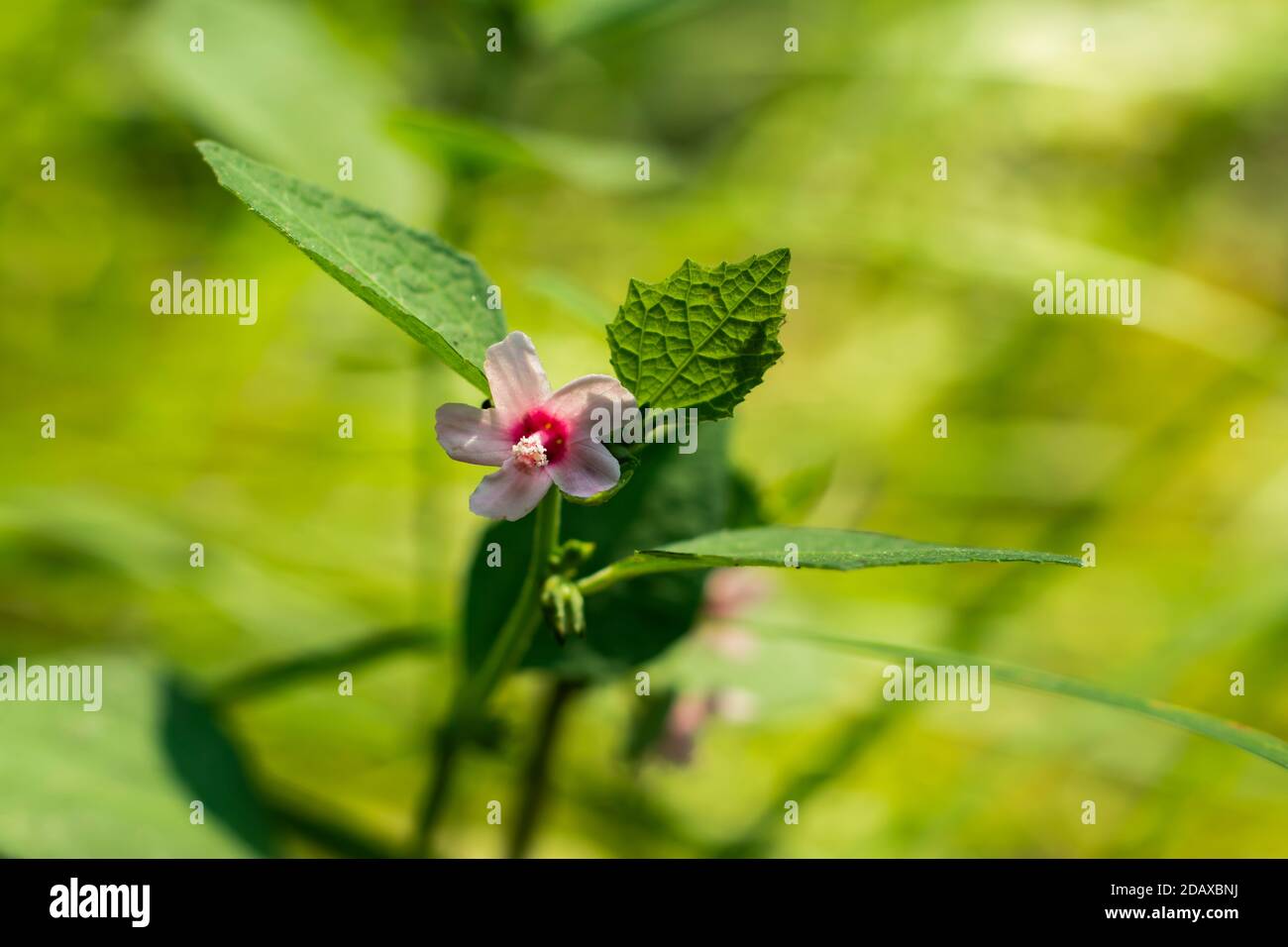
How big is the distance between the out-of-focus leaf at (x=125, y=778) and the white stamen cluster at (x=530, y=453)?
40cm

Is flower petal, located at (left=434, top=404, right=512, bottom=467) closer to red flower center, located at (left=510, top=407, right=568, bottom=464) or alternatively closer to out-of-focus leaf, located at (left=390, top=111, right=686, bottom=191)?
red flower center, located at (left=510, top=407, right=568, bottom=464)

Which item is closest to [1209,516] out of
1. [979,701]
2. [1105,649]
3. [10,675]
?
[1105,649]

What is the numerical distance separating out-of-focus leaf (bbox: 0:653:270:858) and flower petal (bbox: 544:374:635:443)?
1.37 feet

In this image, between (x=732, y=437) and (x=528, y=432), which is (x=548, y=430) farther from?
(x=732, y=437)

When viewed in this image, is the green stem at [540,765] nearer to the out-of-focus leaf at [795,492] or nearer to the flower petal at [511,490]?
the out-of-focus leaf at [795,492]

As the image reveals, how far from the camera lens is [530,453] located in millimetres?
479

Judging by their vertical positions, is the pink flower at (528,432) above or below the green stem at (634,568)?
above

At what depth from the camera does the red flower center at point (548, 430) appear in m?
0.49

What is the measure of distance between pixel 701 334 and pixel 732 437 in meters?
0.36

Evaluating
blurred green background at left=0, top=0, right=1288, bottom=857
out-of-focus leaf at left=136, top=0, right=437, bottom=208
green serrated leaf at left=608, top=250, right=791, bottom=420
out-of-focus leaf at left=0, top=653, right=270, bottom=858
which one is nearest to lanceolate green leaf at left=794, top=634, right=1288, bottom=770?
blurred green background at left=0, top=0, right=1288, bottom=857

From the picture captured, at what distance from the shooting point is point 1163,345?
6.09 feet

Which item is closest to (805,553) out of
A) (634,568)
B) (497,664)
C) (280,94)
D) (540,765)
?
(634,568)

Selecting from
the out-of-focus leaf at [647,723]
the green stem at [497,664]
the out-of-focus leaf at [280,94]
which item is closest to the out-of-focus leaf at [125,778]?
the green stem at [497,664]
